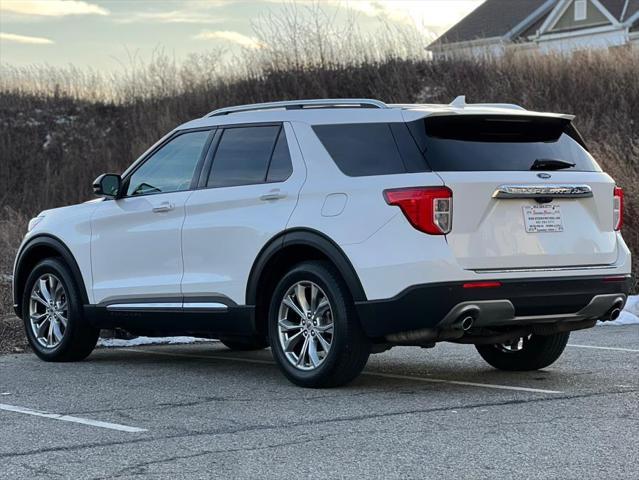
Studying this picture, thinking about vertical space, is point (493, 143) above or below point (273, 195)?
above

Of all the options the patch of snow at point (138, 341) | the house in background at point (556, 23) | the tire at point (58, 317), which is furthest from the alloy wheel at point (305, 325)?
the house in background at point (556, 23)

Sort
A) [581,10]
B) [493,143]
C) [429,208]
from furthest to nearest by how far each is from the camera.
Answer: [581,10]
[493,143]
[429,208]

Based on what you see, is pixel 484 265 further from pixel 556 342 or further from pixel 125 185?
pixel 125 185

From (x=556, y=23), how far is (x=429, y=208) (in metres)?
43.2

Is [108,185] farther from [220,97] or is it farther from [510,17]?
[510,17]

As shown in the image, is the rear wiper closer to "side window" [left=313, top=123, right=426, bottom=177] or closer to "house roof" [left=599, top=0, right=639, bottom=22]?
"side window" [left=313, top=123, right=426, bottom=177]

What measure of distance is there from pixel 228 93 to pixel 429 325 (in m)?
24.0

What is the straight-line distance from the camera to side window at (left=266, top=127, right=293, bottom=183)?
311 inches

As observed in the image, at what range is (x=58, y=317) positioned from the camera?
9.68 meters

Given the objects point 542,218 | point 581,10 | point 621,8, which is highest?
point 581,10

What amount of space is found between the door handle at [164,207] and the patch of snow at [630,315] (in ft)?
19.0

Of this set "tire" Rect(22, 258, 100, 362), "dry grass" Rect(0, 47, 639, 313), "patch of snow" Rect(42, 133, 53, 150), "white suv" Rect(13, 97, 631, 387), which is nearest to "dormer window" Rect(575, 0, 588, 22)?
"dry grass" Rect(0, 47, 639, 313)

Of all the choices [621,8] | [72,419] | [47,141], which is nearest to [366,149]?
[72,419]

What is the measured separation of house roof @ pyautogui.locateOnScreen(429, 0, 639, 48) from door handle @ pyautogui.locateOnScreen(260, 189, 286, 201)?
40218mm
